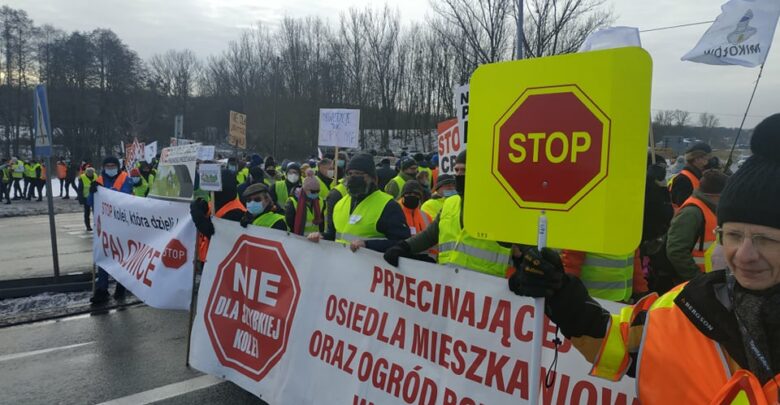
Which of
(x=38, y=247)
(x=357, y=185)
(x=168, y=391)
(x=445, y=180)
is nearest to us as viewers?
(x=168, y=391)

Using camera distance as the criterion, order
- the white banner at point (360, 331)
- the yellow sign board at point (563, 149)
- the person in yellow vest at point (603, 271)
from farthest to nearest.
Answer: the person in yellow vest at point (603, 271) → the white banner at point (360, 331) → the yellow sign board at point (563, 149)

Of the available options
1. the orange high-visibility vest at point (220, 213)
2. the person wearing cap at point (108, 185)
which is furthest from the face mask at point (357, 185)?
the person wearing cap at point (108, 185)

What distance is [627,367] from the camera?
5.87ft

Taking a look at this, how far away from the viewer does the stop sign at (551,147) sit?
164cm

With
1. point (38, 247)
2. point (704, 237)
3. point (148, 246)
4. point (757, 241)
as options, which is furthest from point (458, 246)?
point (38, 247)

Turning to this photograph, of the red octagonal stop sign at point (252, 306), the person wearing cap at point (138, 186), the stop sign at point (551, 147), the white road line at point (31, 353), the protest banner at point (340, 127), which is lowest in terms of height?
the white road line at point (31, 353)

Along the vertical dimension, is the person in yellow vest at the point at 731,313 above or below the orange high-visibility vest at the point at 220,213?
above

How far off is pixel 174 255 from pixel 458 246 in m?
3.06

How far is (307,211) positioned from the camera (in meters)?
6.85

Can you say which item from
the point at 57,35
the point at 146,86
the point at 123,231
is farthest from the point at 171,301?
the point at 146,86

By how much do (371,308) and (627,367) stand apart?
175 cm

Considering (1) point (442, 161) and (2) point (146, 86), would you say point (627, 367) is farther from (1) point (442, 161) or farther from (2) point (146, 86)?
(2) point (146, 86)

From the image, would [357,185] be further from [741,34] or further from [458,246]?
[741,34]

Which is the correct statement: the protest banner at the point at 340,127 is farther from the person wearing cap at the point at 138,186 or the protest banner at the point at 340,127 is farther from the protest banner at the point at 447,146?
the person wearing cap at the point at 138,186
